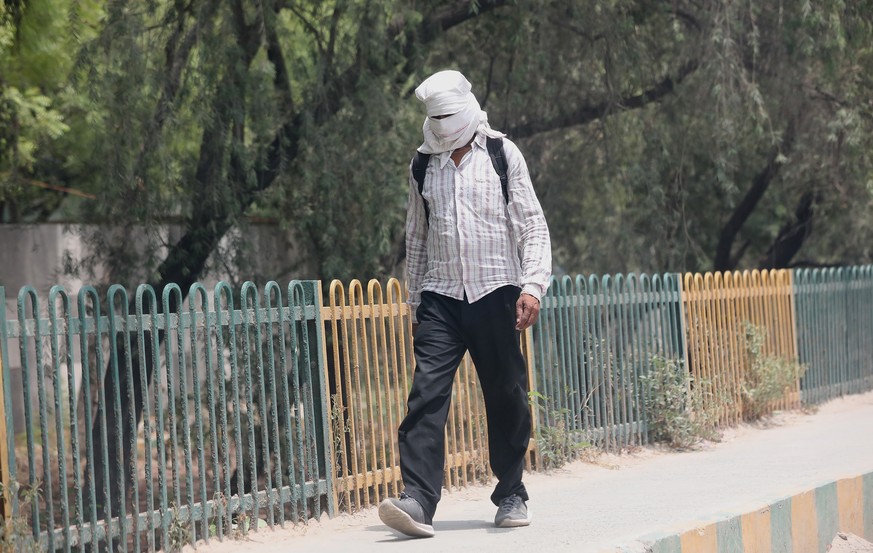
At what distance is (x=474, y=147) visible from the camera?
5395mm

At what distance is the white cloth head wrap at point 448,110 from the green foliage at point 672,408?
443 cm

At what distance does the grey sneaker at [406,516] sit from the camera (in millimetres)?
5098

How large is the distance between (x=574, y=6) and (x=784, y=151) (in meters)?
4.47

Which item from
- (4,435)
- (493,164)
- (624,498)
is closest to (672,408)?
(624,498)

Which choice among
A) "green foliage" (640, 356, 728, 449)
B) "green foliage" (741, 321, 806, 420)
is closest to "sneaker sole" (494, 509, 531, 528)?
"green foliage" (640, 356, 728, 449)

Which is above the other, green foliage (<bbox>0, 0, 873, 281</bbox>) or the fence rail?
green foliage (<bbox>0, 0, 873, 281</bbox>)

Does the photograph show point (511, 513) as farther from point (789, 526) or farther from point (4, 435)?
point (4, 435)

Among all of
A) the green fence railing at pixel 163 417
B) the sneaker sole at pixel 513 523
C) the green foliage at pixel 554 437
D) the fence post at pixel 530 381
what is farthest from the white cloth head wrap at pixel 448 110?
the green foliage at pixel 554 437

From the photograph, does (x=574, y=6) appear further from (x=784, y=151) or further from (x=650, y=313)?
(x=784, y=151)

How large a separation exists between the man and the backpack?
2 centimetres

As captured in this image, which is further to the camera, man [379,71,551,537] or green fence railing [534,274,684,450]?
green fence railing [534,274,684,450]

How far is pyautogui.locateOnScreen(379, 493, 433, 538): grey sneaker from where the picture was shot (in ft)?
16.7

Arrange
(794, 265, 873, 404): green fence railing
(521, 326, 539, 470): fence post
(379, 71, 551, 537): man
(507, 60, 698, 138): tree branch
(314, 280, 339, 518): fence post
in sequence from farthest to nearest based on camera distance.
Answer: (507, 60, 698, 138): tree branch, (794, 265, 873, 404): green fence railing, (521, 326, 539, 470): fence post, (314, 280, 339, 518): fence post, (379, 71, 551, 537): man

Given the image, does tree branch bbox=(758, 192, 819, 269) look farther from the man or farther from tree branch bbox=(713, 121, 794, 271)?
the man
